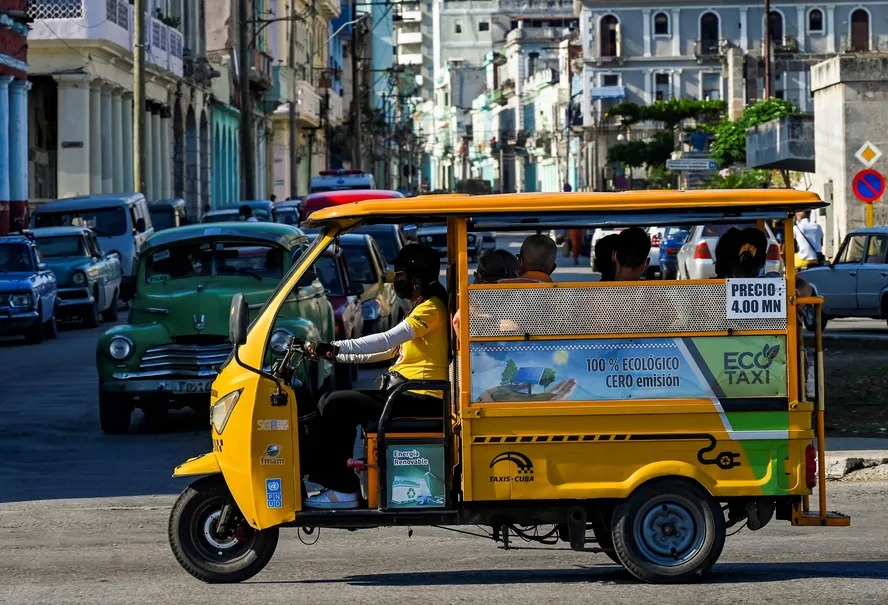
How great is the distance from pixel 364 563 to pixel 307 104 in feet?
240

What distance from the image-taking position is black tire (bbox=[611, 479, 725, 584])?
27.6 feet

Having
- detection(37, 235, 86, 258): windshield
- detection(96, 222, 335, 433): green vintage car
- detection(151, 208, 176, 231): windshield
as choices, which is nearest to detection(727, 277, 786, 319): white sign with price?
detection(96, 222, 335, 433): green vintage car

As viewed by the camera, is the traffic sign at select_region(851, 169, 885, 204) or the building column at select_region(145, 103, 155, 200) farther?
the building column at select_region(145, 103, 155, 200)

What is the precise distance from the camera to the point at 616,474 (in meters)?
8.41

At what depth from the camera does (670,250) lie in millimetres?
40312

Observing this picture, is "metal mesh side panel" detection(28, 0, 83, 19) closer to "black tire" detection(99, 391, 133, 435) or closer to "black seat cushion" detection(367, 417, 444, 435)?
"black tire" detection(99, 391, 133, 435)

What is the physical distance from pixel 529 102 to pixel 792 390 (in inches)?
6441

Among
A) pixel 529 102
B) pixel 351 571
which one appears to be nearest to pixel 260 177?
pixel 351 571

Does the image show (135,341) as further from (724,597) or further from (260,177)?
(260,177)

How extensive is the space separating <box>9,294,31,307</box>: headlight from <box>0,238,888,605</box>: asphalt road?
13180 mm

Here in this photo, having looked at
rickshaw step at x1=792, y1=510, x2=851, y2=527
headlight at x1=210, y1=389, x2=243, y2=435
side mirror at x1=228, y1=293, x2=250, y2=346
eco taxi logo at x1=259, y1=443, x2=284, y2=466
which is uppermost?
side mirror at x1=228, y1=293, x2=250, y2=346

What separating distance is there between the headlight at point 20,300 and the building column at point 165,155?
2700 centimetres

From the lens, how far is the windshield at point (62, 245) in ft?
101

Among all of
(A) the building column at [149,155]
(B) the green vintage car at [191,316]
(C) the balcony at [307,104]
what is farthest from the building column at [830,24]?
(B) the green vintage car at [191,316]
